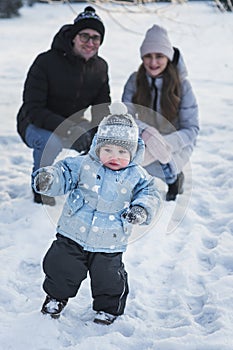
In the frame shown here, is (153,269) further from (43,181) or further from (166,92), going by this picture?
(166,92)

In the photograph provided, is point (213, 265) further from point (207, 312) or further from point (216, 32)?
point (216, 32)

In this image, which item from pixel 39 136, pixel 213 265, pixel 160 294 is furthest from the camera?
pixel 39 136

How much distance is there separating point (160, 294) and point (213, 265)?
1.43 feet

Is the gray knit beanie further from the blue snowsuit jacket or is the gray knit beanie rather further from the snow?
the blue snowsuit jacket

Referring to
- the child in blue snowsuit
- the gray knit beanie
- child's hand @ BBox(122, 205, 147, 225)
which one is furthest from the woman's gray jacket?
child's hand @ BBox(122, 205, 147, 225)

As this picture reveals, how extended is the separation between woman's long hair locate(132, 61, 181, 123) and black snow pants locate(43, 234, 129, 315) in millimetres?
1693

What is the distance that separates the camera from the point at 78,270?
231cm

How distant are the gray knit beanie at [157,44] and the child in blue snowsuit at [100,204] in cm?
152

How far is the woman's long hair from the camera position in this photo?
12.3 ft

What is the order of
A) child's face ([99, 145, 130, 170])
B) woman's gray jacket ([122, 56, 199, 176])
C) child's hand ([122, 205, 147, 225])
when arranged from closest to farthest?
child's hand ([122, 205, 147, 225]) → child's face ([99, 145, 130, 170]) → woman's gray jacket ([122, 56, 199, 176])

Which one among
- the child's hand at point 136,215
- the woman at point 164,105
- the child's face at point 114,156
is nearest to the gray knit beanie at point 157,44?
the woman at point 164,105

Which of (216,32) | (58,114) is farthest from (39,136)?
(216,32)

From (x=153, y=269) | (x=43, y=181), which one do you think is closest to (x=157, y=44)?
(x=153, y=269)

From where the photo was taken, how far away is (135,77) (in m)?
3.94
